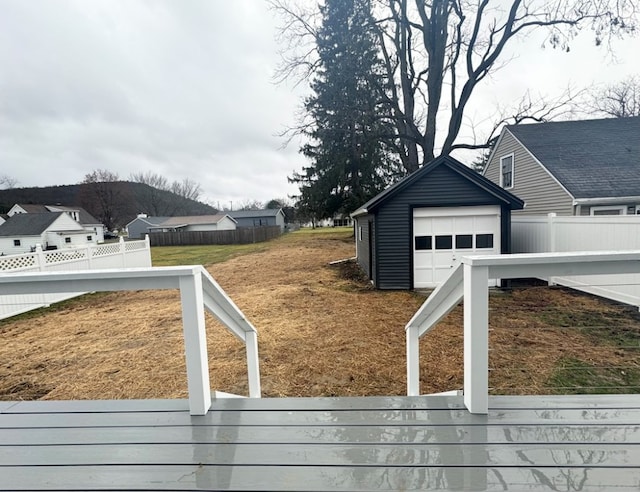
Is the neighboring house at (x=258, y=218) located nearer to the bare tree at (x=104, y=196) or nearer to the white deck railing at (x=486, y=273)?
the bare tree at (x=104, y=196)

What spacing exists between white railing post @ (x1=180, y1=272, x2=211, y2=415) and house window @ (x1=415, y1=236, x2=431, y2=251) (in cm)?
817

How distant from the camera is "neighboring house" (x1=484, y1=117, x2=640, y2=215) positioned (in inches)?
413

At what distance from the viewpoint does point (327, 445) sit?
148cm

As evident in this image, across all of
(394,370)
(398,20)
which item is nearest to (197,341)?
(394,370)

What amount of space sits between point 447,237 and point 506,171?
28.6 feet

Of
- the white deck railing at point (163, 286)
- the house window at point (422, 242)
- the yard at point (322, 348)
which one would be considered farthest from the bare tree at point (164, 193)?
the white deck railing at point (163, 286)

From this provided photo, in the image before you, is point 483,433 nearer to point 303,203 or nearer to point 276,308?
point 276,308

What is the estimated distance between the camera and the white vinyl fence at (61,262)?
304 inches

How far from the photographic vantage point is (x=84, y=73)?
11.7 meters

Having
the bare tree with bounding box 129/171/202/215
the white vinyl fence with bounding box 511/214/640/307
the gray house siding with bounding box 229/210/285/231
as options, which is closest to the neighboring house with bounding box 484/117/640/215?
the white vinyl fence with bounding box 511/214/640/307

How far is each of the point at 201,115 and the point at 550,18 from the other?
18.7m

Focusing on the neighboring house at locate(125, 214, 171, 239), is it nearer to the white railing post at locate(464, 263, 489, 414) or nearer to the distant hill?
the distant hill

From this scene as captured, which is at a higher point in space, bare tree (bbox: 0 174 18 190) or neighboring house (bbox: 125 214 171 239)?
bare tree (bbox: 0 174 18 190)

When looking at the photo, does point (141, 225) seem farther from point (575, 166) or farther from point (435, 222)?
point (575, 166)
